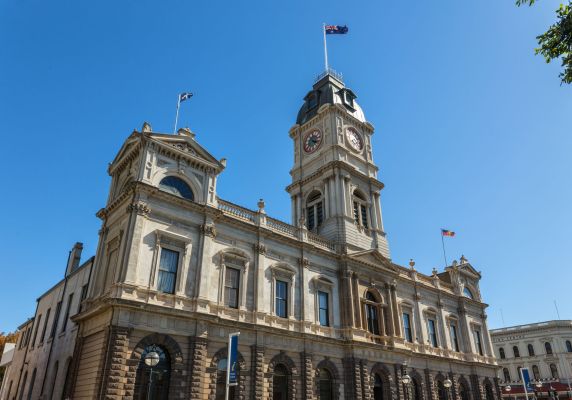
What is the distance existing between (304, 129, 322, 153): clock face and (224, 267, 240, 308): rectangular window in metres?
19.3

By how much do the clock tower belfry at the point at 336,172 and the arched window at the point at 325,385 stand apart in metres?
10.5

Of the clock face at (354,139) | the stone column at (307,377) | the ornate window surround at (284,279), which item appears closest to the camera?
the stone column at (307,377)

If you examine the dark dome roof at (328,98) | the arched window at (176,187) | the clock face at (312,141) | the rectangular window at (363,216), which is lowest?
the arched window at (176,187)

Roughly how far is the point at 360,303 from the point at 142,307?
18.8 metres

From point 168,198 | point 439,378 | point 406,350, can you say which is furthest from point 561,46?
point 439,378

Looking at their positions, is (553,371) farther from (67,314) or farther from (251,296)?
(67,314)

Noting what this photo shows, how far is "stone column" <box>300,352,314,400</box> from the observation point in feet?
94.2

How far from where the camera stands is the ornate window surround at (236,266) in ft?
90.0

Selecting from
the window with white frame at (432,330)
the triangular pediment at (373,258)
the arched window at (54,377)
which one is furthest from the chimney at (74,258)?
the window with white frame at (432,330)

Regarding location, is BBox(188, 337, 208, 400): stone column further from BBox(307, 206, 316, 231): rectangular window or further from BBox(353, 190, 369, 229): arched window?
BBox(353, 190, 369, 229): arched window

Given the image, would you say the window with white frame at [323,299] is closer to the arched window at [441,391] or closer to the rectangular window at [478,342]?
the arched window at [441,391]

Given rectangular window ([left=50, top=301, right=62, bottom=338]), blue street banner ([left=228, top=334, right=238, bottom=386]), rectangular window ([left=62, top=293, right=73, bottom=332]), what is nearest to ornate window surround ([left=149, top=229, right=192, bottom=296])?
blue street banner ([left=228, top=334, right=238, bottom=386])

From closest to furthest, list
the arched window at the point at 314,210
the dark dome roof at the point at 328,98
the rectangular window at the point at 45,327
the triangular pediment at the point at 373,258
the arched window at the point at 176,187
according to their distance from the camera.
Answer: the arched window at the point at 176,187
the rectangular window at the point at 45,327
the triangular pediment at the point at 373,258
the arched window at the point at 314,210
the dark dome roof at the point at 328,98

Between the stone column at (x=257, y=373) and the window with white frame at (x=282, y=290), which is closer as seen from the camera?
the stone column at (x=257, y=373)
